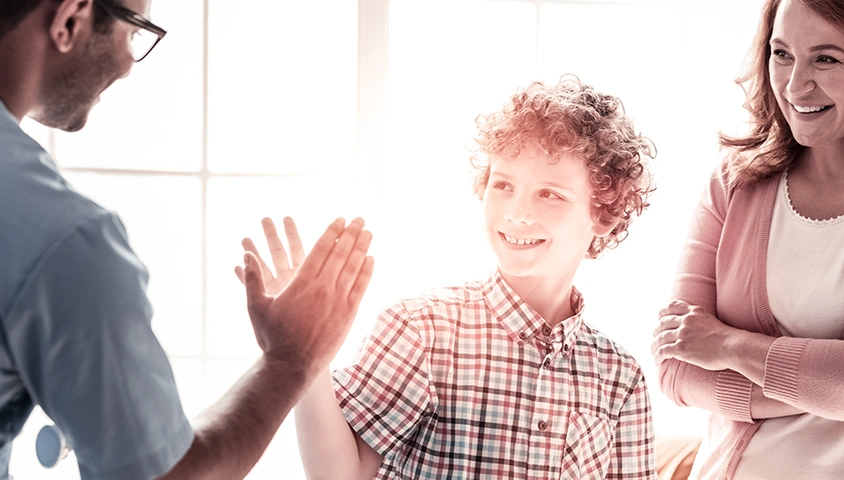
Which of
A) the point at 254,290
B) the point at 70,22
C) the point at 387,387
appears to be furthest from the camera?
the point at 387,387

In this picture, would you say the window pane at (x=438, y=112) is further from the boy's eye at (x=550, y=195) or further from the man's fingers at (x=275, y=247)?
the man's fingers at (x=275, y=247)

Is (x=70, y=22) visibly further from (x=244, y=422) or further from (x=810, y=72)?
(x=810, y=72)

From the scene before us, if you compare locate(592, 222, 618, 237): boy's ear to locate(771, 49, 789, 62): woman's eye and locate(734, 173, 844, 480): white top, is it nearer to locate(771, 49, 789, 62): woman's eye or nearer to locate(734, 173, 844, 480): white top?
locate(734, 173, 844, 480): white top

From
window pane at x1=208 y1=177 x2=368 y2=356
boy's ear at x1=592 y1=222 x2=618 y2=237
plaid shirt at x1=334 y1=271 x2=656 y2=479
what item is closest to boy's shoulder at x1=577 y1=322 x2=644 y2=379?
plaid shirt at x1=334 y1=271 x2=656 y2=479

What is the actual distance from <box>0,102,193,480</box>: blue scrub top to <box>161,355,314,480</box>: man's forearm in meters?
0.06

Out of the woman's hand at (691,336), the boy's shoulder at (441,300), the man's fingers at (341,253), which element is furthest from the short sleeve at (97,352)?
the woman's hand at (691,336)

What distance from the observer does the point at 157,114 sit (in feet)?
8.18

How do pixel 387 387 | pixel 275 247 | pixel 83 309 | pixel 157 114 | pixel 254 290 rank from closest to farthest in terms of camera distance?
pixel 83 309
pixel 254 290
pixel 275 247
pixel 387 387
pixel 157 114

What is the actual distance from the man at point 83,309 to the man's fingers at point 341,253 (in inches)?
7.8

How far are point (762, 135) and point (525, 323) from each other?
746 millimetres

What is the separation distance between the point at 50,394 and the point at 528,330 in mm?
1054

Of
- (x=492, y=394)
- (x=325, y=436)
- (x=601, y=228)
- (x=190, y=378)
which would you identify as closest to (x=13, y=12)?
(x=325, y=436)

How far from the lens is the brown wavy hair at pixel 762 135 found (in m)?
1.80

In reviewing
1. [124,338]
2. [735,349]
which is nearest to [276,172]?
[735,349]
